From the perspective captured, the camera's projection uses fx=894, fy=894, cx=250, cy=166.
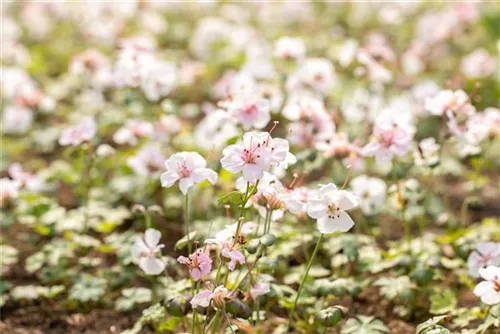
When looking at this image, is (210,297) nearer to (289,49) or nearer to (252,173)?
(252,173)

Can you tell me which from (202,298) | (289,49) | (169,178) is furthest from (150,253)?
(289,49)

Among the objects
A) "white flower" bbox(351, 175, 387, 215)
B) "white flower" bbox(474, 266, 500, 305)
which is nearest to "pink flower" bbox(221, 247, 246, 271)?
"white flower" bbox(474, 266, 500, 305)

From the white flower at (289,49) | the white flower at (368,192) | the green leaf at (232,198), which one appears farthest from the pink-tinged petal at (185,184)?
the white flower at (289,49)

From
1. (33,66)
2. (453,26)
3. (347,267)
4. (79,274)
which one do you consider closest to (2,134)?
(33,66)

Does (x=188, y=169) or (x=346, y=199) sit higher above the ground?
(x=188, y=169)

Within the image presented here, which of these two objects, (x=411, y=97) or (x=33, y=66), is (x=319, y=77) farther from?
(x=33, y=66)
